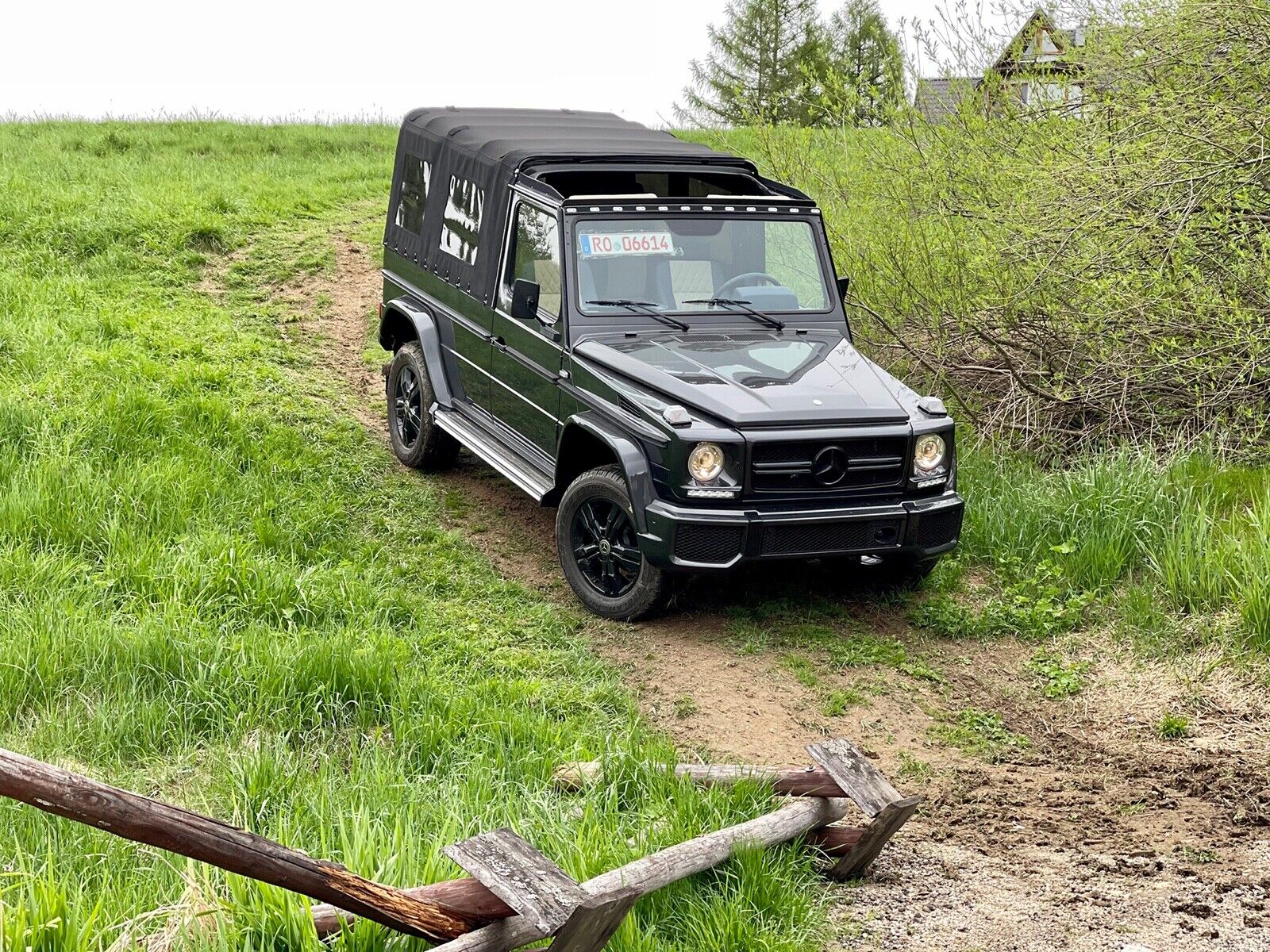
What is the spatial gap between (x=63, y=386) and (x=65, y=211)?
6.11 metres

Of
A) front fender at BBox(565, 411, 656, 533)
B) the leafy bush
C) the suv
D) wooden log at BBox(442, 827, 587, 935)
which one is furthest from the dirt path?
the leafy bush

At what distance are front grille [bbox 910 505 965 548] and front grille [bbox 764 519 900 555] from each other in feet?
0.42

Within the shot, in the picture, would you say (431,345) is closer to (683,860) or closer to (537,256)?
(537,256)

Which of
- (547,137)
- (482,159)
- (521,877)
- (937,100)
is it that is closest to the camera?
(521,877)

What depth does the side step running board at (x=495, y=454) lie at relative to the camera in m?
7.77

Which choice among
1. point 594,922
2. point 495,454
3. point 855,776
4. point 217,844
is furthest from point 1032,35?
point 217,844

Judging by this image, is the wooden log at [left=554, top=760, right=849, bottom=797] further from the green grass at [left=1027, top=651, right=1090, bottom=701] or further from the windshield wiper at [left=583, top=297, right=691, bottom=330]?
the windshield wiper at [left=583, top=297, right=691, bottom=330]

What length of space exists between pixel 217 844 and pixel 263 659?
2919 millimetres

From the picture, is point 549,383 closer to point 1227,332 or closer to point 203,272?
point 1227,332

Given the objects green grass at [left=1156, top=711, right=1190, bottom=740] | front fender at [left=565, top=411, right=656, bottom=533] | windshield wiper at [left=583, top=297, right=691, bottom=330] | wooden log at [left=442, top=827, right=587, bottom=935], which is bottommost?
green grass at [left=1156, top=711, right=1190, bottom=740]

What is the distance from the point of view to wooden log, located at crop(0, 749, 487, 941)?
9.86 ft

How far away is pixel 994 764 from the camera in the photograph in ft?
20.1

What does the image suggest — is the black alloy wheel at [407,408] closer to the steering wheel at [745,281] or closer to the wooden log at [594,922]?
the steering wheel at [745,281]

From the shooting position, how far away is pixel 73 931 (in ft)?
12.0
